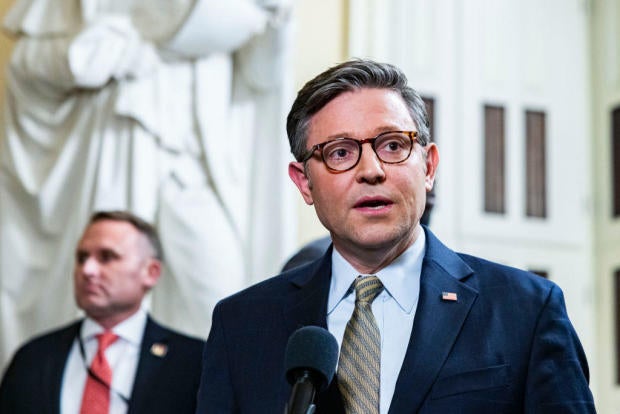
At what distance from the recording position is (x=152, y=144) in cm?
620

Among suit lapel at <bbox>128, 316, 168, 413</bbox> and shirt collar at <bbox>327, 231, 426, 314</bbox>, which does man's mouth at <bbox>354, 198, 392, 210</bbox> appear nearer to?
shirt collar at <bbox>327, 231, 426, 314</bbox>

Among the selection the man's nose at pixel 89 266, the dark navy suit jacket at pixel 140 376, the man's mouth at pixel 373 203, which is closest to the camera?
the man's mouth at pixel 373 203

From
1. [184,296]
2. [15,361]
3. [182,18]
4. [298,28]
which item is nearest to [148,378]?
[15,361]

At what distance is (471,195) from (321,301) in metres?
Result: 5.14

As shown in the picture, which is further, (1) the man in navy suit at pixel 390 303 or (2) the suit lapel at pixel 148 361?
(2) the suit lapel at pixel 148 361

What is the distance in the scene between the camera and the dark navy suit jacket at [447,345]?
2.51 meters

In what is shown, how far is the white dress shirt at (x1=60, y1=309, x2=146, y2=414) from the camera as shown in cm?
447

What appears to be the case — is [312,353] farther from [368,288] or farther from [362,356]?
[368,288]

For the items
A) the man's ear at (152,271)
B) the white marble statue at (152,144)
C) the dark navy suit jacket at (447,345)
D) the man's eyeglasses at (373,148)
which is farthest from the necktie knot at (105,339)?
the man's eyeglasses at (373,148)

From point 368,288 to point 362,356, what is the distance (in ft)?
0.50

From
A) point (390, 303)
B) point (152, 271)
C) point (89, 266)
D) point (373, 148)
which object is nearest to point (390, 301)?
point (390, 303)

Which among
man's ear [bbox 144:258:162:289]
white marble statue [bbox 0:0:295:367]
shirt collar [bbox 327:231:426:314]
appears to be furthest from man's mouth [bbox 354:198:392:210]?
white marble statue [bbox 0:0:295:367]

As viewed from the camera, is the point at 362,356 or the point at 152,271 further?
the point at 152,271

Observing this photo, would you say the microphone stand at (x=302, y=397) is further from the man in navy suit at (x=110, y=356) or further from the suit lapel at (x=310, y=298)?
the man in navy suit at (x=110, y=356)
